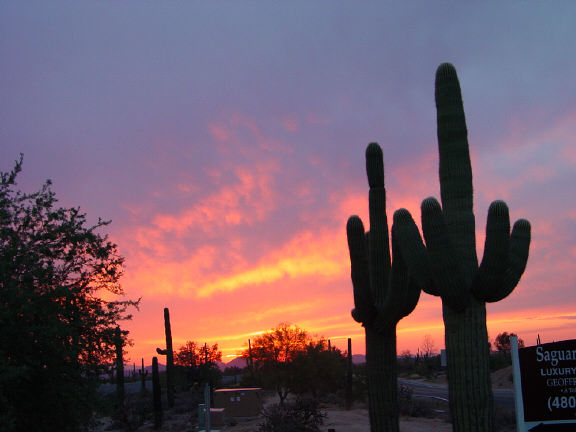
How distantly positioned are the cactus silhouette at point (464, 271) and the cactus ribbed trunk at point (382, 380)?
2.53m

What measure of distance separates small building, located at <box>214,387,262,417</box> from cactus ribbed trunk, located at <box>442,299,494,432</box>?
21.6 m

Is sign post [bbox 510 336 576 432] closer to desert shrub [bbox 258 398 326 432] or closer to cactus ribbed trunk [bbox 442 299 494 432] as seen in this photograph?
cactus ribbed trunk [bbox 442 299 494 432]

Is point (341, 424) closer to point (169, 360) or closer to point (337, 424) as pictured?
point (337, 424)

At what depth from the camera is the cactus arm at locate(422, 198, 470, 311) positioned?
12.4 metres

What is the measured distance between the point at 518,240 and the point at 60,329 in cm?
973

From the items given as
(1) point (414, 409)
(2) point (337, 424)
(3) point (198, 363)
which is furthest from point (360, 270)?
(3) point (198, 363)

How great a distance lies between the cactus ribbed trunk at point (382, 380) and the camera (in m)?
15.3

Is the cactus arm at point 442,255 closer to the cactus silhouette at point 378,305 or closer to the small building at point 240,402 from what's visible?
the cactus silhouette at point 378,305

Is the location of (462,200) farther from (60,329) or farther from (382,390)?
(60,329)

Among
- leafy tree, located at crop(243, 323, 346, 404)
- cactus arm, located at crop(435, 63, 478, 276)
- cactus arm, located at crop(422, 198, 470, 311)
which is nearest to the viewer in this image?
cactus arm, located at crop(422, 198, 470, 311)

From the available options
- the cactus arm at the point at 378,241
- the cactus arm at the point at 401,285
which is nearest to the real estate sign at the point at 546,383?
the cactus arm at the point at 401,285

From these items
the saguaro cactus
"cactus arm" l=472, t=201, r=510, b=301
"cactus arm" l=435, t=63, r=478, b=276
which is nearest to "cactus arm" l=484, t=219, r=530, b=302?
"cactus arm" l=472, t=201, r=510, b=301

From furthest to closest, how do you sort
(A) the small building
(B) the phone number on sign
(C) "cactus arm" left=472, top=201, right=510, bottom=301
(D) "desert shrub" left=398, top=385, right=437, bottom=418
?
(A) the small building
(D) "desert shrub" left=398, top=385, right=437, bottom=418
(C) "cactus arm" left=472, top=201, right=510, bottom=301
(B) the phone number on sign

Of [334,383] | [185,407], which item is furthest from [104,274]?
[334,383]
